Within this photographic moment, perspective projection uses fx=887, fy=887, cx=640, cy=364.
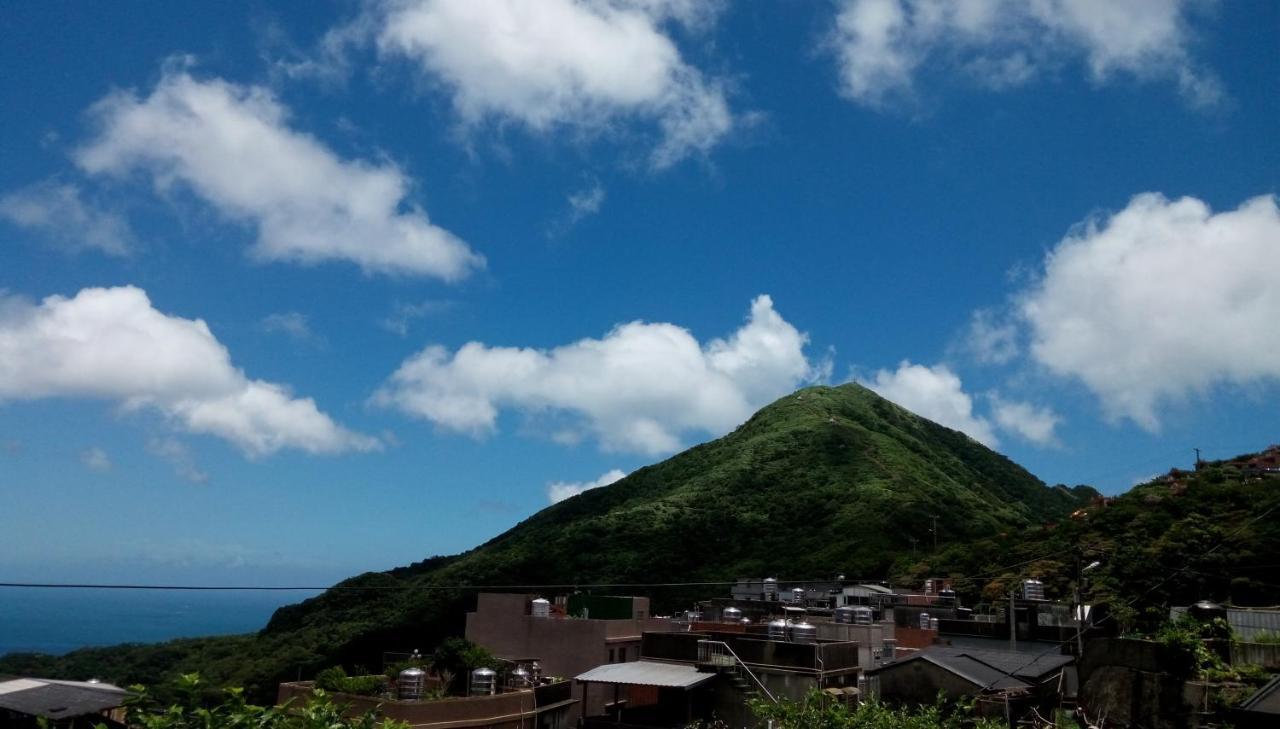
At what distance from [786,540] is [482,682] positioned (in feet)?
175

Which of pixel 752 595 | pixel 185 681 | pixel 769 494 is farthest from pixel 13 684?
pixel 769 494

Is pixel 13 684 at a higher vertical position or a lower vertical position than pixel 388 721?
lower

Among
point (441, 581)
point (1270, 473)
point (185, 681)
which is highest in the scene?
point (1270, 473)

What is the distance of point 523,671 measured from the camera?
23.9 meters

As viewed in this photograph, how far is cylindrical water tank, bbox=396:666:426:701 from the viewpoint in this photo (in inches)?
779

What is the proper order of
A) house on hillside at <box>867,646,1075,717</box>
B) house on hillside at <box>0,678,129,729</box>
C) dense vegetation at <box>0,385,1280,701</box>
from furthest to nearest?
dense vegetation at <box>0,385,1280,701</box> < house on hillside at <box>867,646,1075,717</box> < house on hillside at <box>0,678,129,729</box>

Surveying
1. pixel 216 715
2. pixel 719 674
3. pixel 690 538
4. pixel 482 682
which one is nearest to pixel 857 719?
pixel 216 715

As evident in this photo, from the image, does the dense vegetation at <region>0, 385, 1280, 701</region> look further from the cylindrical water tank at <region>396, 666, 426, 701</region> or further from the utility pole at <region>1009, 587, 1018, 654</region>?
the cylindrical water tank at <region>396, 666, 426, 701</region>

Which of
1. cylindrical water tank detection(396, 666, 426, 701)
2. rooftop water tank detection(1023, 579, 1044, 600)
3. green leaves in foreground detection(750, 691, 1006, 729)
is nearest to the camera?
green leaves in foreground detection(750, 691, 1006, 729)

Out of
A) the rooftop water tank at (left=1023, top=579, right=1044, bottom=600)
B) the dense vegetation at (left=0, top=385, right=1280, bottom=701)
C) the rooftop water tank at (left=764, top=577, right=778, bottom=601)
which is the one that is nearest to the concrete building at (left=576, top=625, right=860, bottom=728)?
the rooftop water tank at (left=1023, top=579, right=1044, bottom=600)

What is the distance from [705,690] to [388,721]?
14.5 metres

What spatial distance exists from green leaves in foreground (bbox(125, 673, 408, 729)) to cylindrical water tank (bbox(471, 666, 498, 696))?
11.9 m

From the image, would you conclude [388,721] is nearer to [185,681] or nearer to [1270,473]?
[185,681]

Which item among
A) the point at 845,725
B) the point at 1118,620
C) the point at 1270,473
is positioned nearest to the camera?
the point at 845,725
